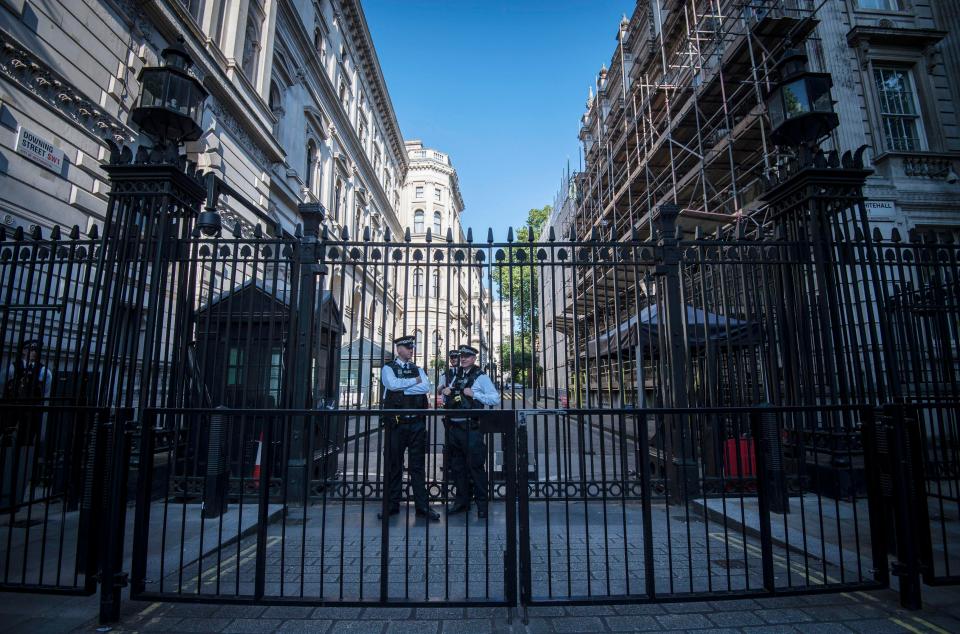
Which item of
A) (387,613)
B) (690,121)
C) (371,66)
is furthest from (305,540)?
(371,66)

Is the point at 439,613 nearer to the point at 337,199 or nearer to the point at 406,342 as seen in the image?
the point at 406,342

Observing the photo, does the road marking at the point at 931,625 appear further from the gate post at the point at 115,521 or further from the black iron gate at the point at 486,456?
the gate post at the point at 115,521

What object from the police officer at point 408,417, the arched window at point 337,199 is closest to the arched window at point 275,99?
the arched window at point 337,199

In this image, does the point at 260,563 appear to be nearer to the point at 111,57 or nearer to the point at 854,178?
the point at 854,178

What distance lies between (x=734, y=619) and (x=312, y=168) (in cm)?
2321

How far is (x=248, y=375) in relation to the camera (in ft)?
18.3

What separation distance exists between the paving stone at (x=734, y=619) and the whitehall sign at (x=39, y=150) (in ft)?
36.2

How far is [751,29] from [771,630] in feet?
45.3

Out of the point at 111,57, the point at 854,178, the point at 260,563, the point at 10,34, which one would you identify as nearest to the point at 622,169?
the point at 854,178

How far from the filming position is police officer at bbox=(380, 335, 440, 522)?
515cm

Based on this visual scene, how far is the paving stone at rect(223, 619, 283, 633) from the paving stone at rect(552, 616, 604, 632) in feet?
6.09

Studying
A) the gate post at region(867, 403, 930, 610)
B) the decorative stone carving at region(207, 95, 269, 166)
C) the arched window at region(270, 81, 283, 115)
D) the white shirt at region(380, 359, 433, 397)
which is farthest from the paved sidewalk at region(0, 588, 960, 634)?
the arched window at region(270, 81, 283, 115)

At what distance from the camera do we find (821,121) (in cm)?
532

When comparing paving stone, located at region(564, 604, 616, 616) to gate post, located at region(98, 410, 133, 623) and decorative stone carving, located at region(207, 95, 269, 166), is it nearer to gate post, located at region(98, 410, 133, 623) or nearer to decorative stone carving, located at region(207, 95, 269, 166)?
gate post, located at region(98, 410, 133, 623)
